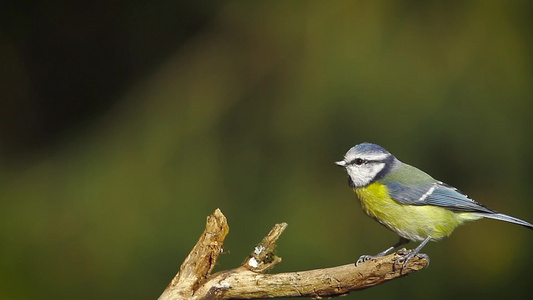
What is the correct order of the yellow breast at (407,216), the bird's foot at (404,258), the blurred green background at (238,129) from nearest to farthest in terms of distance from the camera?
the bird's foot at (404,258)
the yellow breast at (407,216)
the blurred green background at (238,129)

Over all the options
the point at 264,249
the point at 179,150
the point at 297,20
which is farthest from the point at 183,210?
the point at 264,249

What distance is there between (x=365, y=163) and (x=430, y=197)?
0.52 ft

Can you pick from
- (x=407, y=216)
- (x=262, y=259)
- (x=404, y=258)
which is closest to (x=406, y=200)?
(x=407, y=216)

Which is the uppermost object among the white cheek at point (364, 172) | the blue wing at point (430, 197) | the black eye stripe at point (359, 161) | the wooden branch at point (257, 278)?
the black eye stripe at point (359, 161)

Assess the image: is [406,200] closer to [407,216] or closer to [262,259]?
[407,216]

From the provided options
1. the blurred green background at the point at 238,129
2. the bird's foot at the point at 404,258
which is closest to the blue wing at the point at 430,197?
the bird's foot at the point at 404,258

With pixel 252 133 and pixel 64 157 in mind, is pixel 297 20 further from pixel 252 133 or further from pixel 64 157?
pixel 64 157

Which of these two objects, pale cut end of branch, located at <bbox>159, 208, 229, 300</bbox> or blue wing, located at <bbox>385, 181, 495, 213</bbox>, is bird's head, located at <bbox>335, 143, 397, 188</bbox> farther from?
pale cut end of branch, located at <bbox>159, 208, 229, 300</bbox>

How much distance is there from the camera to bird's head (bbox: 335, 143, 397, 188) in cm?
145

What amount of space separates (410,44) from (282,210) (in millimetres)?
785

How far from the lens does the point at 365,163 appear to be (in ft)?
4.82

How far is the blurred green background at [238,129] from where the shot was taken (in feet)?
7.82

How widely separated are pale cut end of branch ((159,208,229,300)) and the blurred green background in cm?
115

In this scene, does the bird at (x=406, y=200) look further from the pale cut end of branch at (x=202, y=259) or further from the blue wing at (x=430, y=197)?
the pale cut end of branch at (x=202, y=259)
